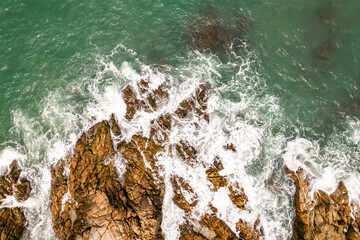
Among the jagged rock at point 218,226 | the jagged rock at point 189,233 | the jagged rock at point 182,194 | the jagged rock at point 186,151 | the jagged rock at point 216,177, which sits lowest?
the jagged rock at point 189,233

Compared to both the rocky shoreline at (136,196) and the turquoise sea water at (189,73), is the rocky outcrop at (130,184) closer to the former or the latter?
the rocky shoreline at (136,196)

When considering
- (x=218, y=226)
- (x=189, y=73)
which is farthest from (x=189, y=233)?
(x=189, y=73)

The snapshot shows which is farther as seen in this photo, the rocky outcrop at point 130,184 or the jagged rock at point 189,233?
the jagged rock at point 189,233

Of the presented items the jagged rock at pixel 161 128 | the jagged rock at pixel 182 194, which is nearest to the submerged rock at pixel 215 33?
the jagged rock at pixel 161 128

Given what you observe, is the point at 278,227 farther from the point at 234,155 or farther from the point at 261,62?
the point at 261,62

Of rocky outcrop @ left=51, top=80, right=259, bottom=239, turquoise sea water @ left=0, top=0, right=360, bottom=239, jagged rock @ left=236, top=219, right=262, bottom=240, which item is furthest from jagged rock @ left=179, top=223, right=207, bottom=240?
turquoise sea water @ left=0, top=0, right=360, bottom=239

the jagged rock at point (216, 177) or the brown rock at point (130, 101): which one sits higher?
the brown rock at point (130, 101)

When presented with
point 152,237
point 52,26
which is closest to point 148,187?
point 152,237
